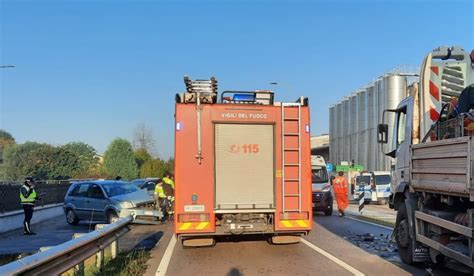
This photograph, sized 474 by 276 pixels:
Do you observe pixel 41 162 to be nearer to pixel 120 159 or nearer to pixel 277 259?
pixel 120 159

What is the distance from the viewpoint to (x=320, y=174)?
69.2 ft

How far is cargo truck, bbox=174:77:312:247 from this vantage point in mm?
9945

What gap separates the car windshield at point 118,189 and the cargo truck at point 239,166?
8.01 meters

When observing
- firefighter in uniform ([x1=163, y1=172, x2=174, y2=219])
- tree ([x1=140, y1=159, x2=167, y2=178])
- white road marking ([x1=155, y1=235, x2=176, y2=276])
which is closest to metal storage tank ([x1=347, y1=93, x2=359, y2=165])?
tree ([x1=140, y1=159, x2=167, y2=178])

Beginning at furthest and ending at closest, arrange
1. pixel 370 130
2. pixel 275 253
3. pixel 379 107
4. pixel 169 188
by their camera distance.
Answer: pixel 370 130 → pixel 379 107 → pixel 169 188 → pixel 275 253

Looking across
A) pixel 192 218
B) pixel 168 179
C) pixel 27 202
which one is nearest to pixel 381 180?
pixel 168 179

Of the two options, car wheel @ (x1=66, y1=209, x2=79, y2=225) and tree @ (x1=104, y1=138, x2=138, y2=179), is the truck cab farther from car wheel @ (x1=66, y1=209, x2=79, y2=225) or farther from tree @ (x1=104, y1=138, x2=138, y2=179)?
tree @ (x1=104, y1=138, x2=138, y2=179)

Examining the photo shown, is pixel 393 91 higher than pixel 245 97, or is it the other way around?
pixel 393 91

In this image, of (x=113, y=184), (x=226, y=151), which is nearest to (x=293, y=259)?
(x=226, y=151)

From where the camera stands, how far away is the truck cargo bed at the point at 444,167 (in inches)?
243

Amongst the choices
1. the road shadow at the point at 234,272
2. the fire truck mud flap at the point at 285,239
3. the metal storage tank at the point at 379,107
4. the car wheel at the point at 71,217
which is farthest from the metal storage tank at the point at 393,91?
the road shadow at the point at 234,272

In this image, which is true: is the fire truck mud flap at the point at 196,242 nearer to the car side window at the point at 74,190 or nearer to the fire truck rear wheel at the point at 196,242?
the fire truck rear wheel at the point at 196,242

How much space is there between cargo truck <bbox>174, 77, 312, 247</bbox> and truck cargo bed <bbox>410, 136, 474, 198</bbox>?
2558mm

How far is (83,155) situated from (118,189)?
8452 cm
